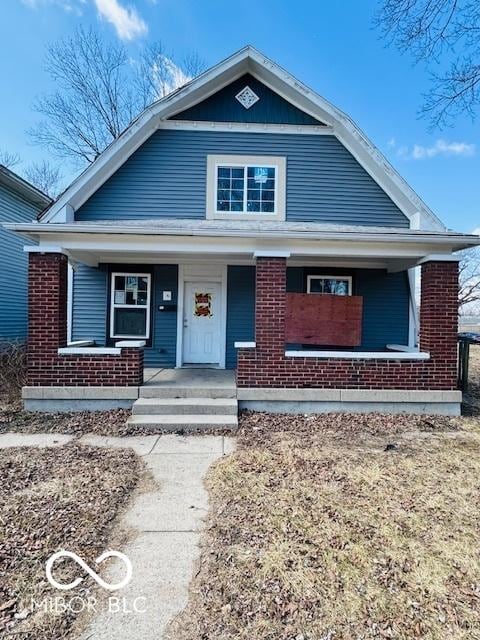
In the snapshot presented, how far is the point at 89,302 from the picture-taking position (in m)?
8.40

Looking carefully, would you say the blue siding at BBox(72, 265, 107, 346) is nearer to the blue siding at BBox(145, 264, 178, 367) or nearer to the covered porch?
the blue siding at BBox(145, 264, 178, 367)

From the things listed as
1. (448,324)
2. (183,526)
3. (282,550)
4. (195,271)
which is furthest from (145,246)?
(448,324)

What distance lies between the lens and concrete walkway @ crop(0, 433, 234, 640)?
2127 millimetres

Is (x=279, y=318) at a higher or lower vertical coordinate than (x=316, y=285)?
lower

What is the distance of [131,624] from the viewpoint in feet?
6.87

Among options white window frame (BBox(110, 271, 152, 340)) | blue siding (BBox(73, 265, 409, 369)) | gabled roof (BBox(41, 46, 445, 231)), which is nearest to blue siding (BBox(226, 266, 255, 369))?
blue siding (BBox(73, 265, 409, 369))

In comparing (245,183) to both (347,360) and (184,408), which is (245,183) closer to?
(347,360)

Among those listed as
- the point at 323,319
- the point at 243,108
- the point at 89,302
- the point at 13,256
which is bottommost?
the point at 323,319

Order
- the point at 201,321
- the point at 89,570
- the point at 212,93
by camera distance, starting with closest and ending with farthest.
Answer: the point at 89,570 < the point at 212,93 < the point at 201,321

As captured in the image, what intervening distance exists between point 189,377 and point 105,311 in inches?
108

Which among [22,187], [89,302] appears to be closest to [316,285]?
[89,302]

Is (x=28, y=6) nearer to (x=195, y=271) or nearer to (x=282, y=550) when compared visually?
(x=195, y=271)

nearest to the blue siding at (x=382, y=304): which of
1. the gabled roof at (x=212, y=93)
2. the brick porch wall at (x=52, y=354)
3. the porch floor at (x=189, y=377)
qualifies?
the gabled roof at (x=212, y=93)

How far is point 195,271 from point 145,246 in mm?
2164
